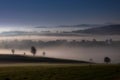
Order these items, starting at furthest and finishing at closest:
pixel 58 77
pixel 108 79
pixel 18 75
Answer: pixel 18 75 → pixel 58 77 → pixel 108 79

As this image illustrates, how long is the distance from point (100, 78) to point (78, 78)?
4366mm

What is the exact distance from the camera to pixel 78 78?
57000 millimetres

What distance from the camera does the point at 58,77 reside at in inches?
2303

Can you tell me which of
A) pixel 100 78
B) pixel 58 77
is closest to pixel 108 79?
pixel 100 78

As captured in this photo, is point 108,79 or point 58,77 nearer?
point 108,79

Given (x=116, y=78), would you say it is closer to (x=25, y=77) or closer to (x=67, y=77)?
(x=67, y=77)

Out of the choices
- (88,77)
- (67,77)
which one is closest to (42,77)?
(67,77)

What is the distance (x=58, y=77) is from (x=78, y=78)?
4.20 metres

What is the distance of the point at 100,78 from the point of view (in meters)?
55.5

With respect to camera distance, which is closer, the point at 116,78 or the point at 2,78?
the point at 116,78

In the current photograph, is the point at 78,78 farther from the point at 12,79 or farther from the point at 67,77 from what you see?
the point at 12,79

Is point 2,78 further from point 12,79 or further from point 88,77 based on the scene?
point 88,77

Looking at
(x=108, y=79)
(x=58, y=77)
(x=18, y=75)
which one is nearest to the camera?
(x=108, y=79)

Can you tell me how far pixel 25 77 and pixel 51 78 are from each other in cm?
619
